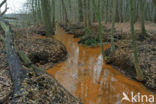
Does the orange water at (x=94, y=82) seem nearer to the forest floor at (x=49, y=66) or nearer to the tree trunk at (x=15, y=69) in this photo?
the forest floor at (x=49, y=66)

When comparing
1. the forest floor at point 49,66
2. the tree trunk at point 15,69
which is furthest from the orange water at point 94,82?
the tree trunk at point 15,69

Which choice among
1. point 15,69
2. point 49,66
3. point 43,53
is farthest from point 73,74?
point 15,69

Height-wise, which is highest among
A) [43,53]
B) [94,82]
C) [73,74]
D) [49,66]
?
[43,53]

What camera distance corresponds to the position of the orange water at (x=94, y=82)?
4.38m

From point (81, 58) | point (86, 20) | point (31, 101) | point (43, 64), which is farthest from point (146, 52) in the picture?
point (86, 20)

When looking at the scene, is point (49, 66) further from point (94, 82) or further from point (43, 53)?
point (94, 82)

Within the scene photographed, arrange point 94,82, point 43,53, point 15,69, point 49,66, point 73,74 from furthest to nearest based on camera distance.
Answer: point 43,53
point 49,66
point 73,74
point 94,82
point 15,69

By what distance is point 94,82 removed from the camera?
17.4 ft

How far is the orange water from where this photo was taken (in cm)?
438

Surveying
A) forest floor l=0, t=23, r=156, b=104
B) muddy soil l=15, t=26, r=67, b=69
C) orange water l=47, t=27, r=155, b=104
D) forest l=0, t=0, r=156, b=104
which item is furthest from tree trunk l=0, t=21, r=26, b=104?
muddy soil l=15, t=26, r=67, b=69

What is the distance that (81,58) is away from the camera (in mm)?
8148

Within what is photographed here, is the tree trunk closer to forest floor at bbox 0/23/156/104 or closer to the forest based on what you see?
the forest

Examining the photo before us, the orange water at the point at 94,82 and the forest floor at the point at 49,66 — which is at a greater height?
the forest floor at the point at 49,66

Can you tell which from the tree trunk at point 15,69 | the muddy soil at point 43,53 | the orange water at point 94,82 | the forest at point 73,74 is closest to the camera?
the tree trunk at point 15,69
